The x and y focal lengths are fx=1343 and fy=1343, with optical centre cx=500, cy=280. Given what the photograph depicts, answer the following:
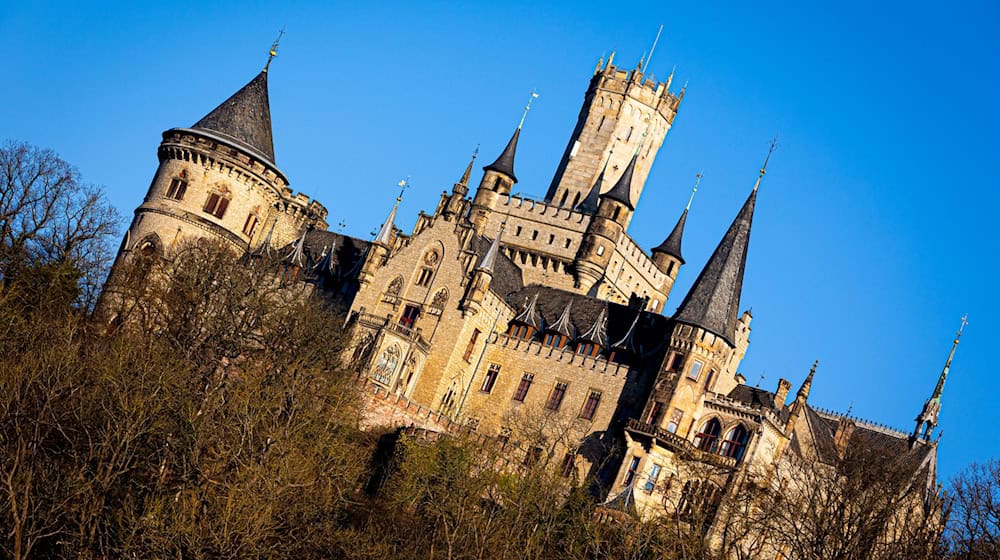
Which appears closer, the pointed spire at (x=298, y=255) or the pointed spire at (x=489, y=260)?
the pointed spire at (x=489, y=260)

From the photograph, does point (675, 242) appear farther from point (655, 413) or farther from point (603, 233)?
point (655, 413)

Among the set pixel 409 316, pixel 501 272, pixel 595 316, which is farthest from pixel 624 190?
pixel 409 316

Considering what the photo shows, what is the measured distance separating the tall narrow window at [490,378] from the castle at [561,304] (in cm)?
8

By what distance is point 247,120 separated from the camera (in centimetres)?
8194

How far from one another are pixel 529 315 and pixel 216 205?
20460 mm

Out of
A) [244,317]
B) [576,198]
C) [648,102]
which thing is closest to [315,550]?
[244,317]

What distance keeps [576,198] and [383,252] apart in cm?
1785

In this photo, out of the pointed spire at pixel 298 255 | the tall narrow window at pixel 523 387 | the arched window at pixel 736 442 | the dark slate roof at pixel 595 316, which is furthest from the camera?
the pointed spire at pixel 298 255

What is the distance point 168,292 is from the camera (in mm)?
67875

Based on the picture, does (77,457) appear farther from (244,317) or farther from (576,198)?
(576,198)

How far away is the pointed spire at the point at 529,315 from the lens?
241 feet

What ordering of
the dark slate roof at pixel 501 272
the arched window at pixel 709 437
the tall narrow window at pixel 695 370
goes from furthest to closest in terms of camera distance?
the dark slate roof at pixel 501 272 → the tall narrow window at pixel 695 370 → the arched window at pixel 709 437

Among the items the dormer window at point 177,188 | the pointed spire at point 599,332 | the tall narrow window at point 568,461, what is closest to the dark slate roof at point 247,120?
the dormer window at point 177,188

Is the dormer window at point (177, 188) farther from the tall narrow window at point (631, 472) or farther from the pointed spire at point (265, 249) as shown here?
the tall narrow window at point (631, 472)
